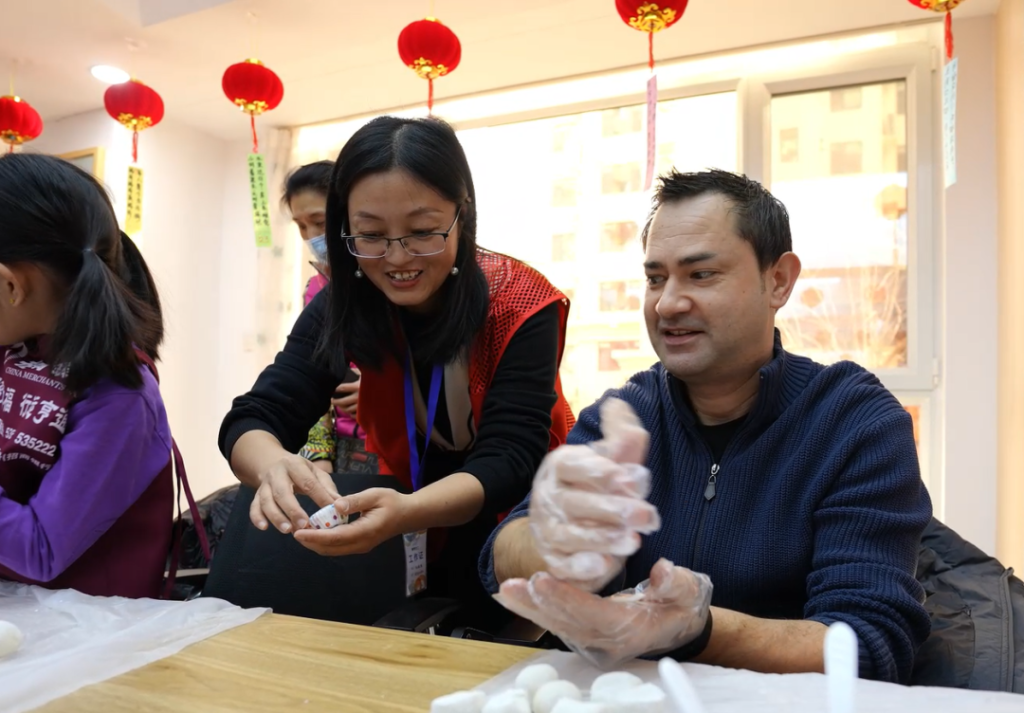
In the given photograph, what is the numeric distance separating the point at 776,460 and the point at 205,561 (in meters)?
1.13

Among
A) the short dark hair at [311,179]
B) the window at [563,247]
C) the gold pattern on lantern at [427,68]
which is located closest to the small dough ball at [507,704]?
the short dark hair at [311,179]

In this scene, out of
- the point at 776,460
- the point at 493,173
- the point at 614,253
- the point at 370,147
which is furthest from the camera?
the point at 493,173

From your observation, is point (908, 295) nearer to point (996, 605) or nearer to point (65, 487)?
point (996, 605)

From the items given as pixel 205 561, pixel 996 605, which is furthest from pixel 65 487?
pixel 996 605

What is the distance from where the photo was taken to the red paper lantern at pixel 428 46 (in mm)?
2584

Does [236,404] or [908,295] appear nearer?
[236,404]

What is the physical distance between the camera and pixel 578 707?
1.88 ft

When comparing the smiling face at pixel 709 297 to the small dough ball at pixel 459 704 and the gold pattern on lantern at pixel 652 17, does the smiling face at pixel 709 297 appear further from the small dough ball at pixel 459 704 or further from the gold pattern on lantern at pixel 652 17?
the gold pattern on lantern at pixel 652 17

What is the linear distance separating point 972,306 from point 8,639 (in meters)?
3.09

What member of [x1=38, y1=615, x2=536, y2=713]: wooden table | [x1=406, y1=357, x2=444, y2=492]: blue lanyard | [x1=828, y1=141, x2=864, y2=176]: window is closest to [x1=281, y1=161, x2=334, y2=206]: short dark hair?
[x1=406, y1=357, x2=444, y2=492]: blue lanyard

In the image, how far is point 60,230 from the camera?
1152mm

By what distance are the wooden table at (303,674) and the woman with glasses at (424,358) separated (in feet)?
0.77

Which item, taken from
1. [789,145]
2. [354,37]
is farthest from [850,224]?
[354,37]

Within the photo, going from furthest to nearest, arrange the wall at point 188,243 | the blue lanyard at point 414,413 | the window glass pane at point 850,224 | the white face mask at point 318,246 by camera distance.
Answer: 1. the wall at point 188,243
2. the window glass pane at point 850,224
3. the white face mask at point 318,246
4. the blue lanyard at point 414,413
